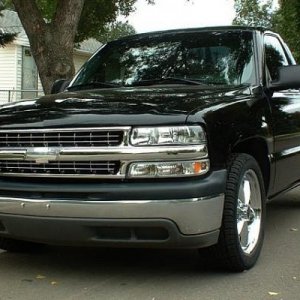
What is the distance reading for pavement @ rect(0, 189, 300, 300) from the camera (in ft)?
13.5

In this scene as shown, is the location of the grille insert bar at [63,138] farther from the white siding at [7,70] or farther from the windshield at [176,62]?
the white siding at [7,70]

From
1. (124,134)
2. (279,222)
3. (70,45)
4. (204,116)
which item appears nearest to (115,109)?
(124,134)

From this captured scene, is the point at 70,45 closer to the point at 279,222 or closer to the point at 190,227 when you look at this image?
the point at 279,222

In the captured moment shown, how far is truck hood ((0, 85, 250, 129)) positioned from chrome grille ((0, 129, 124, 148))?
0.16 feet

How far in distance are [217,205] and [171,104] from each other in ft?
2.46

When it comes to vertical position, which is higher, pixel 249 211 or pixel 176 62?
pixel 176 62

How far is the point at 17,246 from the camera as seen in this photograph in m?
5.13

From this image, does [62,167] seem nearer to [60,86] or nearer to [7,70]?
[60,86]

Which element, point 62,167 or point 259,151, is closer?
point 62,167

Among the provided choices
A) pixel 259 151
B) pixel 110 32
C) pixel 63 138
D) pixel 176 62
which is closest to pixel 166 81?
pixel 176 62

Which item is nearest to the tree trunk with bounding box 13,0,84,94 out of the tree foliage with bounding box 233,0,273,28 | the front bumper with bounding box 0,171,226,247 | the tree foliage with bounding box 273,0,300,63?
the front bumper with bounding box 0,171,226,247

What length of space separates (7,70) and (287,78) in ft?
70.4

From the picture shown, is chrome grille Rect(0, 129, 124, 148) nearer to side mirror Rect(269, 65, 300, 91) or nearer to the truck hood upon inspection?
the truck hood

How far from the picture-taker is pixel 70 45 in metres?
9.26
